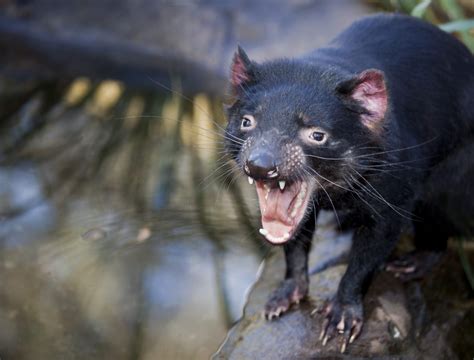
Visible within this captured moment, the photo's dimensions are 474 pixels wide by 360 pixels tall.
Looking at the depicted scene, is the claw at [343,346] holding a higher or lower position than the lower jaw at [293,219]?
lower

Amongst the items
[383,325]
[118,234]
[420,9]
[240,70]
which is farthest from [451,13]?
[118,234]

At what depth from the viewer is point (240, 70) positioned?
122 inches

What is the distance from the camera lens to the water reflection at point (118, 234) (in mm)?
3742

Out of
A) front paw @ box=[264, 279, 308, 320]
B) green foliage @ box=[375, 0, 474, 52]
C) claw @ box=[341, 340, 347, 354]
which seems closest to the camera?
claw @ box=[341, 340, 347, 354]

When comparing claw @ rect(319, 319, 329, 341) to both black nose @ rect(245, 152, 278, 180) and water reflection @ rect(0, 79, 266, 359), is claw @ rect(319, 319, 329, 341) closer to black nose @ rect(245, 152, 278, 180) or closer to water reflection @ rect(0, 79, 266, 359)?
water reflection @ rect(0, 79, 266, 359)

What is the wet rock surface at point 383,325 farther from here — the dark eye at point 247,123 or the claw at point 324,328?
the dark eye at point 247,123

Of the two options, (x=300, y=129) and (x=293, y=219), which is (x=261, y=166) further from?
(x=293, y=219)

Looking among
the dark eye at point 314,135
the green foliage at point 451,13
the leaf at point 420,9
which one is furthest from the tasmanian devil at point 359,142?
the leaf at point 420,9

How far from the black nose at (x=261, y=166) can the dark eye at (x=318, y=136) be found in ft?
0.75

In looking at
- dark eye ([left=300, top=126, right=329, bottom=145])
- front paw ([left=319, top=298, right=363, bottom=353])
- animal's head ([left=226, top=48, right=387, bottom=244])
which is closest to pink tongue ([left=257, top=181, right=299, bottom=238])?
animal's head ([left=226, top=48, right=387, bottom=244])

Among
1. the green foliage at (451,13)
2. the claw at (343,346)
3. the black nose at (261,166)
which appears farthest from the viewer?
the green foliage at (451,13)

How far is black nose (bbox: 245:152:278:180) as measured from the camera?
2611 mm

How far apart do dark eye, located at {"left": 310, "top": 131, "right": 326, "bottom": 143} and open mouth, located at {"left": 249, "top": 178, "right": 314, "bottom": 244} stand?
190 mm

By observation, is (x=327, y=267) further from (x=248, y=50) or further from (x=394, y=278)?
(x=248, y=50)
